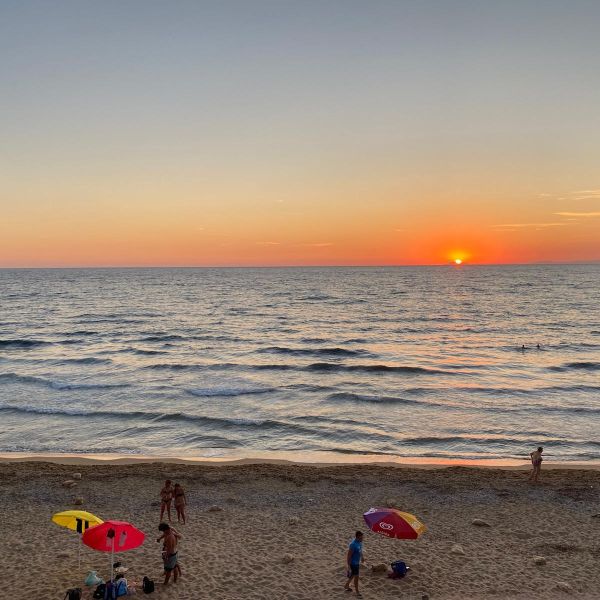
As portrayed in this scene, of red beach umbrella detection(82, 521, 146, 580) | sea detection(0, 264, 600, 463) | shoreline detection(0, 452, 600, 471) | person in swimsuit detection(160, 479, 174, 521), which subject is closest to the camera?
red beach umbrella detection(82, 521, 146, 580)

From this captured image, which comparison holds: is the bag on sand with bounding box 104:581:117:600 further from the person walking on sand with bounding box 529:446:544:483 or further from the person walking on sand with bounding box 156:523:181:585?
the person walking on sand with bounding box 529:446:544:483

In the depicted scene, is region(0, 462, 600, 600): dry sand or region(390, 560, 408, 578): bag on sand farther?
region(390, 560, 408, 578): bag on sand

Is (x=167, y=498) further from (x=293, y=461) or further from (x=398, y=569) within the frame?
(x=293, y=461)

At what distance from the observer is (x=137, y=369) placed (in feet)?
142

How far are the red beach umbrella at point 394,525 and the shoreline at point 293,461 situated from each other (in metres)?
9.68

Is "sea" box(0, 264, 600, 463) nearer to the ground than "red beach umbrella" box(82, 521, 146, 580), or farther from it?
nearer to the ground

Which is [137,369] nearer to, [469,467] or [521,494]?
[469,467]

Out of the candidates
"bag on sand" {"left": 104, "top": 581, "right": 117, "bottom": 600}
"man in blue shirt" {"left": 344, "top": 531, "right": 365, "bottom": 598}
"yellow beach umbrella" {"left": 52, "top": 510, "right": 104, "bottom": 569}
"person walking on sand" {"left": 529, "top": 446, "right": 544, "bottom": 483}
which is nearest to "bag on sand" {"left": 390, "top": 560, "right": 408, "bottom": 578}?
"man in blue shirt" {"left": 344, "top": 531, "right": 365, "bottom": 598}

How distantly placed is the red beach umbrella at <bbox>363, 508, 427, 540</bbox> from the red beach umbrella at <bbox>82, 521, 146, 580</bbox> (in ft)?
16.3

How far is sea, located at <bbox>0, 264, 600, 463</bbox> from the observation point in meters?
25.8

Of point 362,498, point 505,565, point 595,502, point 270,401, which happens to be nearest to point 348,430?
point 270,401

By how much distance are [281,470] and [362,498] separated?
3884 mm

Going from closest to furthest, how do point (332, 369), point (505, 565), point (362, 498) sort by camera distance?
1. point (505, 565)
2. point (362, 498)
3. point (332, 369)

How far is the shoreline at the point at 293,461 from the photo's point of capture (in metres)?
22.1
